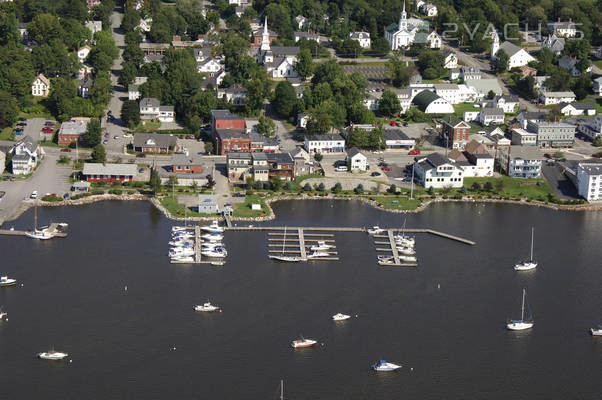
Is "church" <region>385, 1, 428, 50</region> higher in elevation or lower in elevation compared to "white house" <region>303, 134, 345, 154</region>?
higher

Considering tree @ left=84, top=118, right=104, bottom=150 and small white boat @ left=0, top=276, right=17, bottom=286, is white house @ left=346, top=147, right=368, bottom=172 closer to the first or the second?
tree @ left=84, top=118, right=104, bottom=150

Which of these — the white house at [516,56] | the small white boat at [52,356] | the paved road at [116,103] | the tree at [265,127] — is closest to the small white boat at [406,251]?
the small white boat at [52,356]

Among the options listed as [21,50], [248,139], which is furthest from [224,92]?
[21,50]

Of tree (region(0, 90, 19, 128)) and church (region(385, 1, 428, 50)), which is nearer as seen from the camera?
tree (region(0, 90, 19, 128))

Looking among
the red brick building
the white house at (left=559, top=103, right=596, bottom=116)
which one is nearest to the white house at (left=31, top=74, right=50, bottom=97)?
the red brick building

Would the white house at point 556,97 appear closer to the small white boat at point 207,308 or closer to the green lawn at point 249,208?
the green lawn at point 249,208

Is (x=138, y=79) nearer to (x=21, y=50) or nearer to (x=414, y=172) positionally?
(x=21, y=50)
